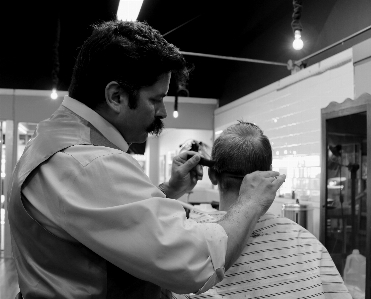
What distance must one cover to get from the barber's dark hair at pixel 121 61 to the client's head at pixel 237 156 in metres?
0.56

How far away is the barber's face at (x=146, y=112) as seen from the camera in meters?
1.03

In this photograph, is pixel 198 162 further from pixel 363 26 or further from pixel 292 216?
pixel 363 26

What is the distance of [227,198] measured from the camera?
1.56 meters

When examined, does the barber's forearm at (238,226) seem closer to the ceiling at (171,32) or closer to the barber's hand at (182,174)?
the barber's hand at (182,174)

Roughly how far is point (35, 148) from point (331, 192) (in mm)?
2642

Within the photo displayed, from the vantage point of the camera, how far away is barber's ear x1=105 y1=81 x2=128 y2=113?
0.99 meters

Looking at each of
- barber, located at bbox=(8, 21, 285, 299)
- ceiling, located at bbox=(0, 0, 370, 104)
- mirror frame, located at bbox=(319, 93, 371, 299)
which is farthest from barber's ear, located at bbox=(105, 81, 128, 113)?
ceiling, located at bbox=(0, 0, 370, 104)

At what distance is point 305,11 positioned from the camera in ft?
15.0

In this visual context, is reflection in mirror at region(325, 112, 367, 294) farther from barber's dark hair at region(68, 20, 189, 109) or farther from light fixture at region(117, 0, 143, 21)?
light fixture at region(117, 0, 143, 21)

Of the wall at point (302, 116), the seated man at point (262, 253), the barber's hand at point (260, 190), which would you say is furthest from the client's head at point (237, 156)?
the wall at point (302, 116)

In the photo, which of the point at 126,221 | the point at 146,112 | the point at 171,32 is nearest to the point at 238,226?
the point at 126,221

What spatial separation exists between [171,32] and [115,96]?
19.6 ft

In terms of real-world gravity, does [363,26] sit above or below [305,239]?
above

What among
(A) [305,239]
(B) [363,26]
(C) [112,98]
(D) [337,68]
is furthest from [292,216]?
(C) [112,98]
